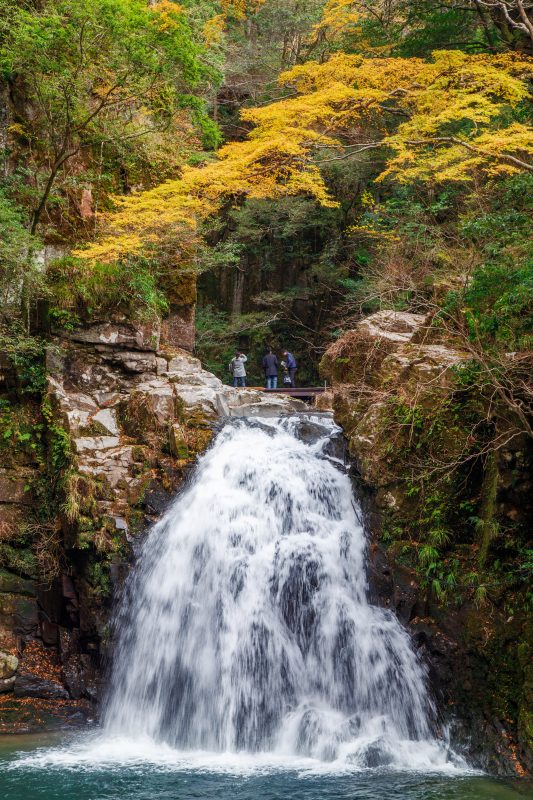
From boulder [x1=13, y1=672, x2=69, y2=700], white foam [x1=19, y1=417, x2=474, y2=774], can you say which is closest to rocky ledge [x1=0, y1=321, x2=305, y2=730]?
boulder [x1=13, y1=672, x2=69, y2=700]

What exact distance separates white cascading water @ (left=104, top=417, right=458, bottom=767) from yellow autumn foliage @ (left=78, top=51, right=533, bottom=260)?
4.87 metres

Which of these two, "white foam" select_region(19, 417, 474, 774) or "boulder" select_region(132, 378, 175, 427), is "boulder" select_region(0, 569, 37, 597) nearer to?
"white foam" select_region(19, 417, 474, 774)

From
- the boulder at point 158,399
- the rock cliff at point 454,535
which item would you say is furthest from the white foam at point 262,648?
the boulder at point 158,399

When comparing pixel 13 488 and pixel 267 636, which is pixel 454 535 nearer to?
pixel 267 636

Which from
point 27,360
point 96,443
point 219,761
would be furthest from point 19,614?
point 219,761

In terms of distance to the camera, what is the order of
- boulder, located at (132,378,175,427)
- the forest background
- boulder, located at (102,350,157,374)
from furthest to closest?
boulder, located at (102,350,157,374)
boulder, located at (132,378,175,427)
the forest background

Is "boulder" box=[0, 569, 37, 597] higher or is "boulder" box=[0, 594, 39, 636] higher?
"boulder" box=[0, 569, 37, 597]

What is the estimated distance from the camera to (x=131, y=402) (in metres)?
11.5

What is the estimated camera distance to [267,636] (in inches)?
343

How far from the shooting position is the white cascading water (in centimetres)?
788

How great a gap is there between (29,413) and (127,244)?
138 inches

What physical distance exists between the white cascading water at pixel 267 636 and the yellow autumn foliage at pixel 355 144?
4869 millimetres

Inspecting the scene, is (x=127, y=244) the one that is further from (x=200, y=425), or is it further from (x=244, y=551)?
(x=244, y=551)

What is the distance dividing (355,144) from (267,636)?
7926mm
